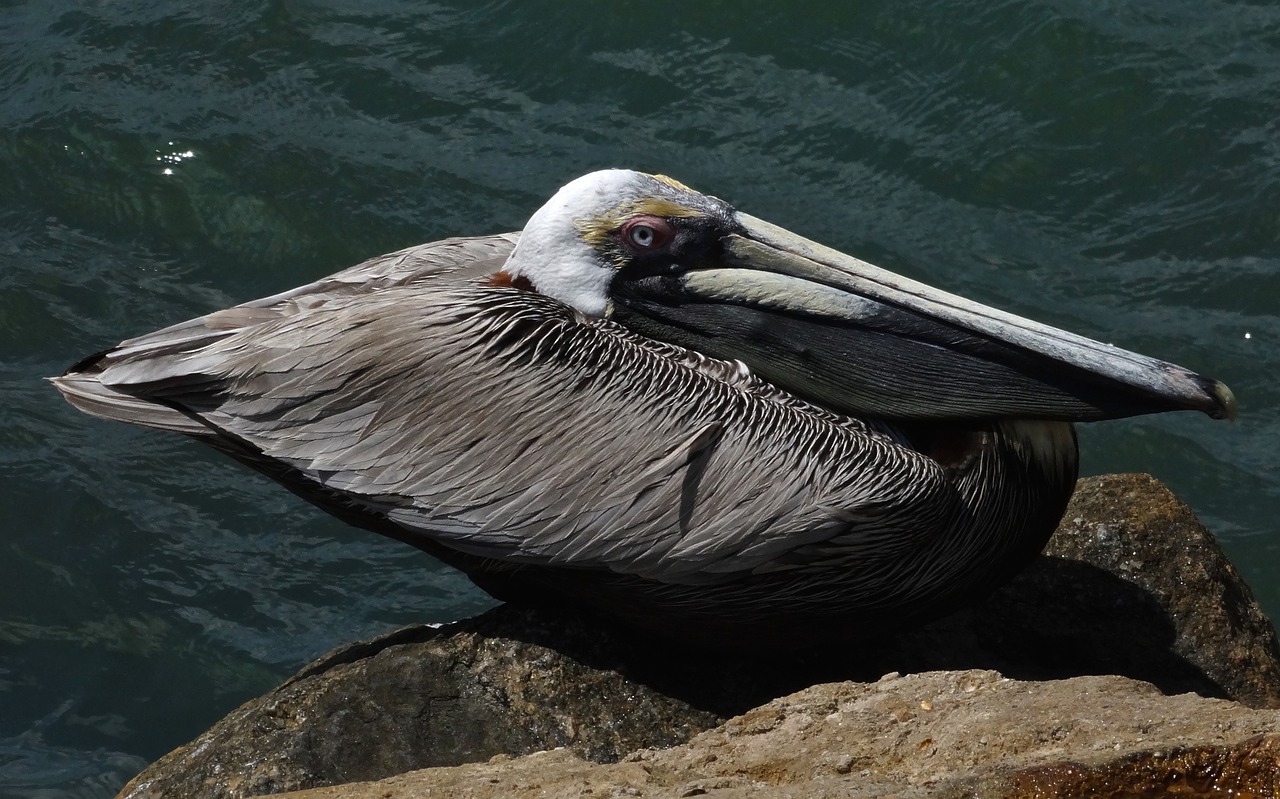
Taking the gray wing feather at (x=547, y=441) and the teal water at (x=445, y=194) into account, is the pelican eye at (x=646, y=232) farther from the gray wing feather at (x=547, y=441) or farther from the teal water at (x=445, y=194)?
the teal water at (x=445, y=194)

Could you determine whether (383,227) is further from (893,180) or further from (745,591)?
(745,591)

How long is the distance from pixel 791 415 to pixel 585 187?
95 centimetres

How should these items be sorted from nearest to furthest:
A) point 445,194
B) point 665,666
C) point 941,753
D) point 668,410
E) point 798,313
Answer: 1. point 941,753
2. point 668,410
3. point 798,313
4. point 665,666
5. point 445,194

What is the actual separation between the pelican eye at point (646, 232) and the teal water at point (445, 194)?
11.3ft

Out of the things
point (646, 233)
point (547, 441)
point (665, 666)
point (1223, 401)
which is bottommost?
point (665, 666)

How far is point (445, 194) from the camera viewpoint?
346 inches

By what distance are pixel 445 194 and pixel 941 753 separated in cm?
606

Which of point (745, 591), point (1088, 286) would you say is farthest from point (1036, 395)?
point (1088, 286)

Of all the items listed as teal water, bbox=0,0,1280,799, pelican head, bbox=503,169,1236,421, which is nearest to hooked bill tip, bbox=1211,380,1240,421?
pelican head, bbox=503,169,1236,421

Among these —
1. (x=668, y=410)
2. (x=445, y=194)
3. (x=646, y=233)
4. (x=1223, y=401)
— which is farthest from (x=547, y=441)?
(x=445, y=194)

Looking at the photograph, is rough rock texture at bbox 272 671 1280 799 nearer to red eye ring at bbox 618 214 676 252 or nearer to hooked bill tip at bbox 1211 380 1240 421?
hooked bill tip at bbox 1211 380 1240 421

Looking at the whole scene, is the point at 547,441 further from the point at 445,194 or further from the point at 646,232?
the point at 445,194

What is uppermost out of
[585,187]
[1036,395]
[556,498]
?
[585,187]

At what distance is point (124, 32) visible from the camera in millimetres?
9734
